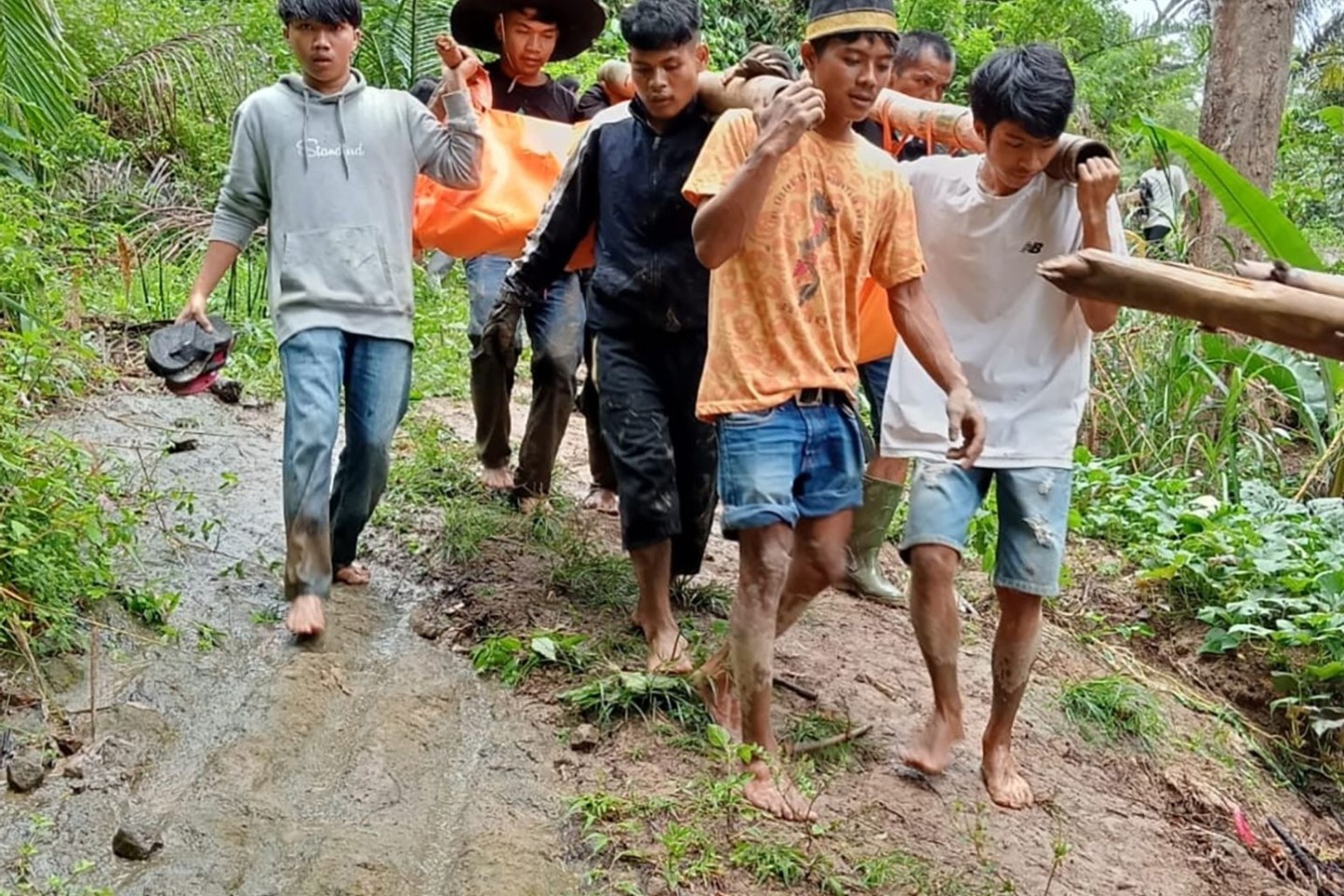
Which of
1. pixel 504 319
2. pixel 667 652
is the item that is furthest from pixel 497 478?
pixel 667 652

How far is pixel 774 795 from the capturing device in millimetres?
3281

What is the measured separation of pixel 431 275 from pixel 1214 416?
5.29 metres

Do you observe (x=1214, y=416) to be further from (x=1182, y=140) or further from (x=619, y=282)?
(x=619, y=282)

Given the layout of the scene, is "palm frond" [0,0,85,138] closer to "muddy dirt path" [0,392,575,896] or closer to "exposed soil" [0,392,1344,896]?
"exposed soil" [0,392,1344,896]

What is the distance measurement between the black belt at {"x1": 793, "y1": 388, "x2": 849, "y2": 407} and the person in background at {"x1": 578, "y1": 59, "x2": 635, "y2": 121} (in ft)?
6.60

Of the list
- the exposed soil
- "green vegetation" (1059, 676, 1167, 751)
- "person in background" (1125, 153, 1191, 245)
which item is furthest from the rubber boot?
"person in background" (1125, 153, 1191, 245)

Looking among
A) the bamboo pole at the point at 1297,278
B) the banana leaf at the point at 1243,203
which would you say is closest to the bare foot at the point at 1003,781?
the bamboo pole at the point at 1297,278

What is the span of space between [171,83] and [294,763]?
781 cm

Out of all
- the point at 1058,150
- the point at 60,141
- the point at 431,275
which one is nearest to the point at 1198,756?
the point at 1058,150

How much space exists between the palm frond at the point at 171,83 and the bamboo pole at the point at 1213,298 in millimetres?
8706

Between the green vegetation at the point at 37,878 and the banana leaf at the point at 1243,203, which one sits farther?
the banana leaf at the point at 1243,203

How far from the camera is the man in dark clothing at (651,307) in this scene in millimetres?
3945

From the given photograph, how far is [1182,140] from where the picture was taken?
6.30m

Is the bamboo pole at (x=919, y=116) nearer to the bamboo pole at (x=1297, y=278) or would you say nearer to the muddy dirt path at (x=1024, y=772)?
the bamboo pole at (x=1297, y=278)
